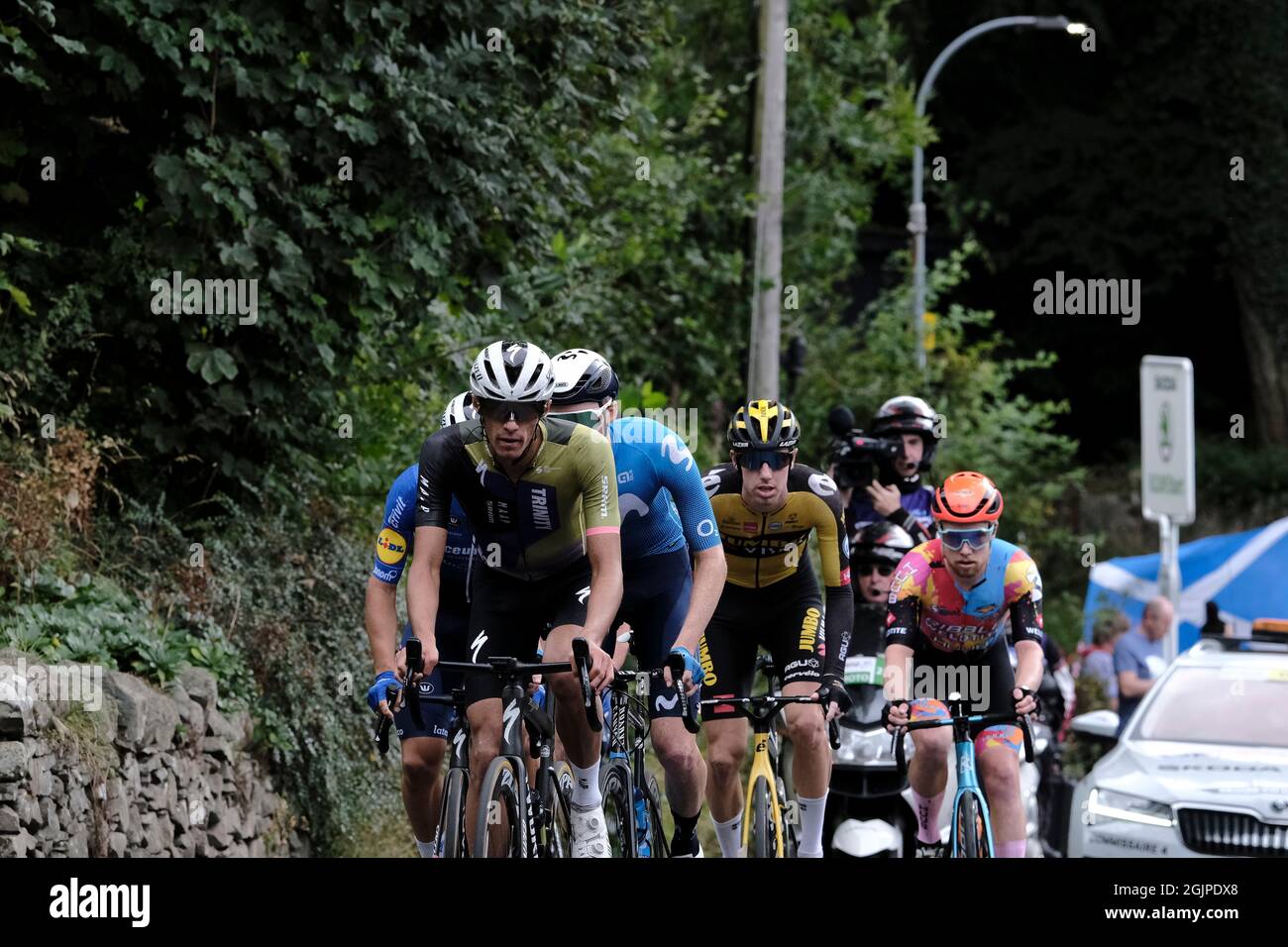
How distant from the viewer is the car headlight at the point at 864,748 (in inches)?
447

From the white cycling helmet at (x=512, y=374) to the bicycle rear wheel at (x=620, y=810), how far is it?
1982 mm

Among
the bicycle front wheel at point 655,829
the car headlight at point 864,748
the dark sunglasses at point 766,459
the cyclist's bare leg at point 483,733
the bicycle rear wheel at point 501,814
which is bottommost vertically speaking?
the bicycle front wheel at point 655,829

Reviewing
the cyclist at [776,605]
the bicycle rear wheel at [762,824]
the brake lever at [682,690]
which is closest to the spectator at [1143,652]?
the cyclist at [776,605]

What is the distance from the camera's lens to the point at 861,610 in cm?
1185

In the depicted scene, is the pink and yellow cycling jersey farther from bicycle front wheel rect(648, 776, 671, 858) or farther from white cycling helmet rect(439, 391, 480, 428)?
white cycling helmet rect(439, 391, 480, 428)

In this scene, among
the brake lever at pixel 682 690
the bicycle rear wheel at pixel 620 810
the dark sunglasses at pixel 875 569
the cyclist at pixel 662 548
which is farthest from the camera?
the dark sunglasses at pixel 875 569

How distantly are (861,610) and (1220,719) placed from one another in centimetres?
210

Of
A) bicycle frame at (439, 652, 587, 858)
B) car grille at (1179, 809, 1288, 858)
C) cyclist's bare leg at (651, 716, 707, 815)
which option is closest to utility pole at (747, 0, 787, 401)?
car grille at (1179, 809, 1288, 858)

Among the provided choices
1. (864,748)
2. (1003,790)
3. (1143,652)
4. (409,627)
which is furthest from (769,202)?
(409,627)

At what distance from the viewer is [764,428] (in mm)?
9594

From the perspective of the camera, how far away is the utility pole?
18734mm

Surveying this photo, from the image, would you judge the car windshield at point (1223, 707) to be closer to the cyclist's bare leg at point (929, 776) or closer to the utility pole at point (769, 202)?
the cyclist's bare leg at point (929, 776)
